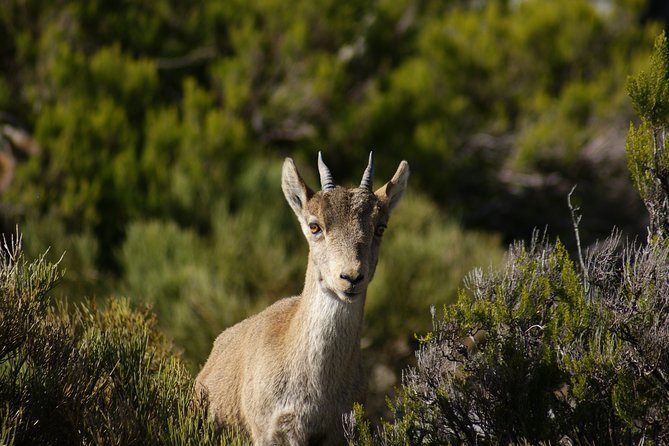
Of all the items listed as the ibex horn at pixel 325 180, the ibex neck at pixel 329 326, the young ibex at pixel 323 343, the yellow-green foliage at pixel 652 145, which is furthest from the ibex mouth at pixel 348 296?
the yellow-green foliage at pixel 652 145

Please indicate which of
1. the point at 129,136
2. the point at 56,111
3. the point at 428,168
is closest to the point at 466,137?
the point at 428,168

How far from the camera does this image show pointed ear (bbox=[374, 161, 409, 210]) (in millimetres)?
6230

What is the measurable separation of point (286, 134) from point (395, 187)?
30.8 feet

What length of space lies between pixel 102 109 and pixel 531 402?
10.2 meters

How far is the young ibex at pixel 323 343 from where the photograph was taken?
557 centimetres

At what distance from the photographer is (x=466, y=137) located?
16.5 metres

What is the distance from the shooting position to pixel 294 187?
6219 mm

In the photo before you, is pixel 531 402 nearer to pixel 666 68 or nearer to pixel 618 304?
pixel 618 304

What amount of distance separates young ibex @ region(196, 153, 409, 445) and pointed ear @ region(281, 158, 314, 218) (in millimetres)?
136

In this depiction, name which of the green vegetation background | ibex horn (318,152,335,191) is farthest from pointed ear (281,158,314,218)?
the green vegetation background

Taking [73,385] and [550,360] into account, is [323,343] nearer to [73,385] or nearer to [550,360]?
[550,360]

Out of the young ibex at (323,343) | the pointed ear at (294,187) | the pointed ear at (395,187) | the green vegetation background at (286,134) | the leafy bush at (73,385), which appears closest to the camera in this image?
the leafy bush at (73,385)

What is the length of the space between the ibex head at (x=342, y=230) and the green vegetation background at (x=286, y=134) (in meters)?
5.82

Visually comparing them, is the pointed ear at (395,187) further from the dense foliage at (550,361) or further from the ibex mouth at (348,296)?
the dense foliage at (550,361)
